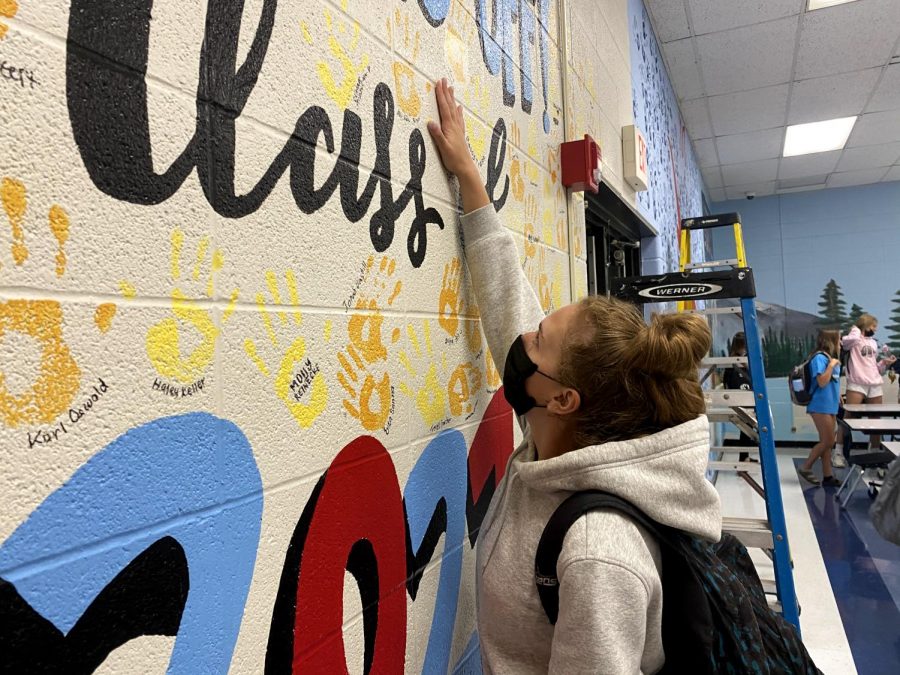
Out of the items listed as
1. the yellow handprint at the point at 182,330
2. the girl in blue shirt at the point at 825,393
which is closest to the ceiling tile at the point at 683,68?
the girl in blue shirt at the point at 825,393

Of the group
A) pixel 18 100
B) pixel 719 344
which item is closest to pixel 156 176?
pixel 18 100

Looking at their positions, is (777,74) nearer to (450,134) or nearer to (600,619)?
(450,134)

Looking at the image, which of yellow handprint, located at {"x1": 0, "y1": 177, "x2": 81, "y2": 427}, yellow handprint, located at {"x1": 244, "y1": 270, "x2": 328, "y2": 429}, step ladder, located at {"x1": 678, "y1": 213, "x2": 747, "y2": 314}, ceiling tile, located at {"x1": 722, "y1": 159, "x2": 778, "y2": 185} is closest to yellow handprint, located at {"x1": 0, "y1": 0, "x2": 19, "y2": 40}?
yellow handprint, located at {"x1": 0, "y1": 177, "x2": 81, "y2": 427}

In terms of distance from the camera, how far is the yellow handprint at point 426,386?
0.99 metres

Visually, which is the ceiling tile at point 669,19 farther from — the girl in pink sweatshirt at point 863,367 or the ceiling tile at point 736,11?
the girl in pink sweatshirt at point 863,367

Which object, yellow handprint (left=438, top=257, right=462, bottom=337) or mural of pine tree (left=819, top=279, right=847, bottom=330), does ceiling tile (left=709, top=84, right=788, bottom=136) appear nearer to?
mural of pine tree (left=819, top=279, right=847, bottom=330)

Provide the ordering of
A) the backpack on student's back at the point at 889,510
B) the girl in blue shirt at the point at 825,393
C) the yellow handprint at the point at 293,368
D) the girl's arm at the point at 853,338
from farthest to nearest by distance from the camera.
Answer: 1. the girl's arm at the point at 853,338
2. the girl in blue shirt at the point at 825,393
3. the backpack on student's back at the point at 889,510
4. the yellow handprint at the point at 293,368

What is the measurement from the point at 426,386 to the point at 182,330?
508mm

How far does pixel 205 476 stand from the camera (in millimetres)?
604

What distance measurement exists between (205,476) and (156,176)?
29cm

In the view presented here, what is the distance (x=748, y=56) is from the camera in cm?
388

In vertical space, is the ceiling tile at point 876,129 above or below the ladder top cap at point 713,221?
above

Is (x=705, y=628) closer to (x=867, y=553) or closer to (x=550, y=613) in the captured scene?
(x=550, y=613)

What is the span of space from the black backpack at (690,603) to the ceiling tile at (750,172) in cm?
624
